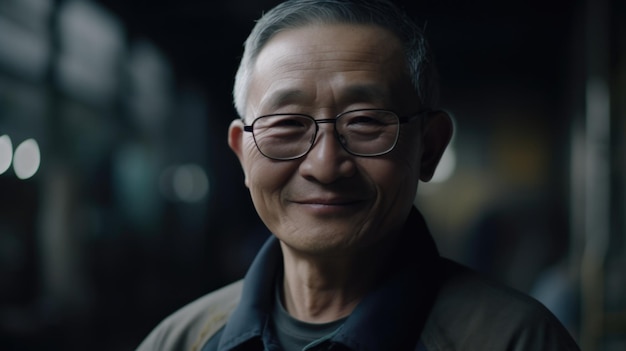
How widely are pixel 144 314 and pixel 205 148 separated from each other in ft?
4.87

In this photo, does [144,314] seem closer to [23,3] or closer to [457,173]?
[23,3]

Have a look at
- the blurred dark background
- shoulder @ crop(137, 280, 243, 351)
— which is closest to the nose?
shoulder @ crop(137, 280, 243, 351)

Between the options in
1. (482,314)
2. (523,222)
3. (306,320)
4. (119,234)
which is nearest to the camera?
(482,314)

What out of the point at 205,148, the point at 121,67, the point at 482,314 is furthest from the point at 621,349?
the point at 205,148

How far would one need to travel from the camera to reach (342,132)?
982 mm

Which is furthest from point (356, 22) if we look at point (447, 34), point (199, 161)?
point (447, 34)

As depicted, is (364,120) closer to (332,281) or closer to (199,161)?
(332,281)

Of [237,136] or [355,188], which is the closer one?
[355,188]

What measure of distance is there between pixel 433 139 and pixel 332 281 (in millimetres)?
276

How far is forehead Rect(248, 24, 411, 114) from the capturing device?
0.99m

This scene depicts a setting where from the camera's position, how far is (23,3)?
2.32m

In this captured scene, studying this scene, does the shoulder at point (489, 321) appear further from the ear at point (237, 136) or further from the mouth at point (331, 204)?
the ear at point (237, 136)

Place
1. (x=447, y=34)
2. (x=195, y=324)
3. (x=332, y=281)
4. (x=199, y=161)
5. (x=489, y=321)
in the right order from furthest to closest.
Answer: (x=447, y=34)
(x=199, y=161)
(x=195, y=324)
(x=332, y=281)
(x=489, y=321)

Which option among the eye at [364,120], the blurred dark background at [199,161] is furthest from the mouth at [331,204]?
the blurred dark background at [199,161]
